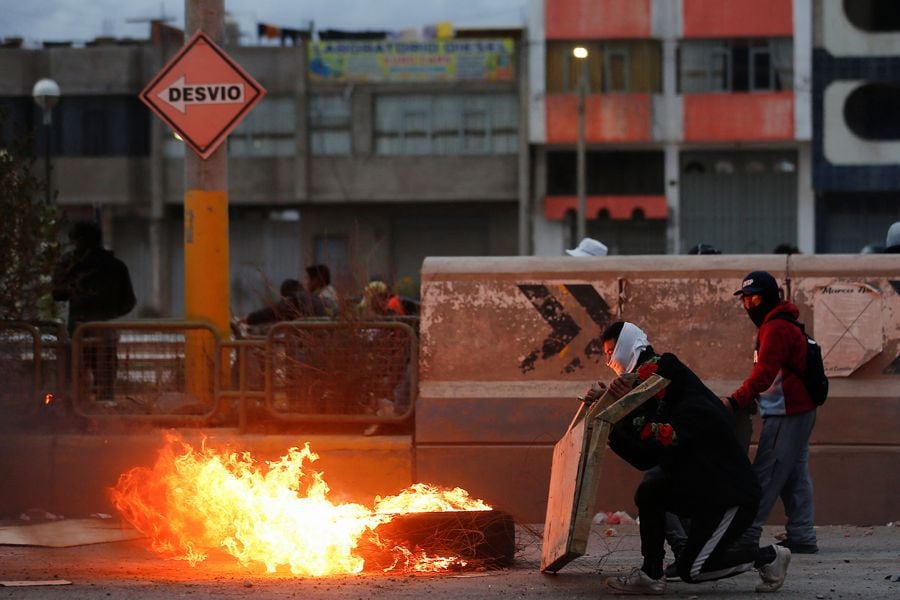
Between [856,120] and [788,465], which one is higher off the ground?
[856,120]

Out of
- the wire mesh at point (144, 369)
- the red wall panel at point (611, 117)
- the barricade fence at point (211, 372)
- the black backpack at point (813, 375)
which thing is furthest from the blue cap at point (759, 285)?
the red wall panel at point (611, 117)

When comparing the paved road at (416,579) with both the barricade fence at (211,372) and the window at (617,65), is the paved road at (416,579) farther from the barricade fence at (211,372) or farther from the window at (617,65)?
the window at (617,65)

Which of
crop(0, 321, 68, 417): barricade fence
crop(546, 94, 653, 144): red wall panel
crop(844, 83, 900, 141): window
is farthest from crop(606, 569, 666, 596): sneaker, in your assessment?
crop(844, 83, 900, 141): window

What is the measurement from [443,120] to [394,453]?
37998mm

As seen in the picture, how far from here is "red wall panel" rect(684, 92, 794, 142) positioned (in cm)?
4588

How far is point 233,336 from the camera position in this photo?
37.3ft

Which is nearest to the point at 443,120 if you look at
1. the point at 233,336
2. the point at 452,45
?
the point at 452,45

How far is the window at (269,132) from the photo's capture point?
4669 centimetres

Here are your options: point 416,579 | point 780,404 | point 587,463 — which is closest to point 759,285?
point 780,404

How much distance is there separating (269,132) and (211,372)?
1490 inches

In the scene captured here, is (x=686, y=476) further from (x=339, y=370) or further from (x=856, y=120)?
(x=856, y=120)

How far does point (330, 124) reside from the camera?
153 feet

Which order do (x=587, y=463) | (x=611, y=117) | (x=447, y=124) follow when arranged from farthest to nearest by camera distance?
1. (x=447, y=124)
2. (x=611, y=117)
3. (x=587, y=463)

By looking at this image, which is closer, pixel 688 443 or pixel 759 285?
pixel 688 443
